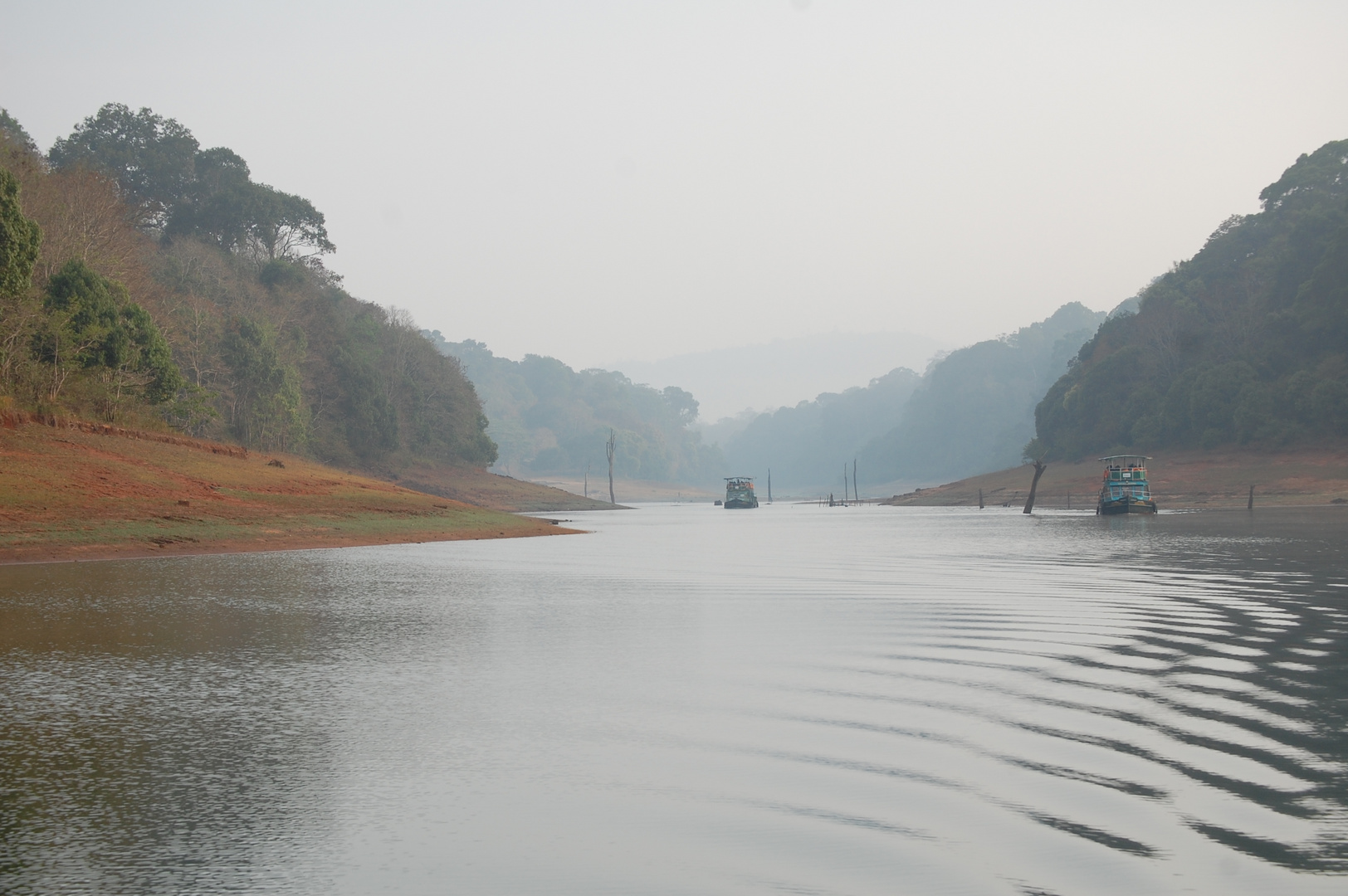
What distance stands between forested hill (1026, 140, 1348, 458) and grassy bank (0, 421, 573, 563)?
63.4 metres

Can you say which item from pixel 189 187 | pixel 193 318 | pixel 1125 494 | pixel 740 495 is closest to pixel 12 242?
pixel 193 318

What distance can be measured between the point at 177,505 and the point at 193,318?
98.8ft

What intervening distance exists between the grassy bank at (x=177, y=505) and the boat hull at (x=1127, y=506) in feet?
110

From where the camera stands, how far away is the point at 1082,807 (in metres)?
5.34

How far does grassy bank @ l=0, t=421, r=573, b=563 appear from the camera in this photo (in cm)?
2312

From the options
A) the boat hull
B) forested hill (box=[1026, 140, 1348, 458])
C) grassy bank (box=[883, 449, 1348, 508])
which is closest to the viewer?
the boat hull

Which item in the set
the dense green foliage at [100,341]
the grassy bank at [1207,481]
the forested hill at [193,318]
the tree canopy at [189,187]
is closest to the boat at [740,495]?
the grassy bank at [1207,481]

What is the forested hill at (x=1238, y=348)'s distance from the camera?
8000 centimetres

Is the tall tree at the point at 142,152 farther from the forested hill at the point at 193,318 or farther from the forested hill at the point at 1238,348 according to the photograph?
the forested hill at the point at 1238,348

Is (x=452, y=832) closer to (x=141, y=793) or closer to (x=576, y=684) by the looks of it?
(x=141, y=793)

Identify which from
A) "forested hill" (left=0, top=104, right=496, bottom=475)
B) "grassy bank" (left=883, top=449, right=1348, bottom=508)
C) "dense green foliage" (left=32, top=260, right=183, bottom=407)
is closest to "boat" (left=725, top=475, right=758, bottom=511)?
"grassy bank" (left=883, top=449, right=1348, bottom=508)

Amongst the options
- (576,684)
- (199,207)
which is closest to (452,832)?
(576,684)

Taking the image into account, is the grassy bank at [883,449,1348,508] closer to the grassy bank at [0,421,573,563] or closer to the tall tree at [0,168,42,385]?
the grassy bank at [0,421,573,563]

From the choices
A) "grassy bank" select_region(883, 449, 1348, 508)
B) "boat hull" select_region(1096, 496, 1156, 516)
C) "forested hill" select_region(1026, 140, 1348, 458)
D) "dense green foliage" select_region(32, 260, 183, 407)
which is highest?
"forested hill" select_region(1026, 140, 1348, 458)
